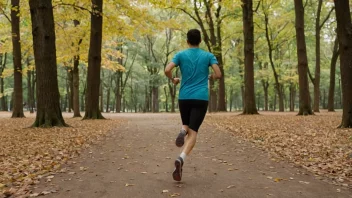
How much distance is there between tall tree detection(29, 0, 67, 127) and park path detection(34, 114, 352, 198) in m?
5.71

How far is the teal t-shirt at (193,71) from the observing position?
4.71 metres

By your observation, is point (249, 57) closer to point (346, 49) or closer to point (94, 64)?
point (94, 64)

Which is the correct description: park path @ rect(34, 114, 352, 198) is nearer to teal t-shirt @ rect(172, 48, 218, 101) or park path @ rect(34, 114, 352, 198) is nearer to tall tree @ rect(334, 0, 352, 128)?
teal t-shirt @ rect(172, 48, 218, 101)

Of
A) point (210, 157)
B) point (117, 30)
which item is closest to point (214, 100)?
point (117, 30)

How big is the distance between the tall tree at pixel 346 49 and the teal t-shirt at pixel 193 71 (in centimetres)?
791

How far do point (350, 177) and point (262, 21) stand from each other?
31.0 metres

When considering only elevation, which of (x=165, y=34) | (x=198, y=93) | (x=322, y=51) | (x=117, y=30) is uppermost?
(x=165, y=34)

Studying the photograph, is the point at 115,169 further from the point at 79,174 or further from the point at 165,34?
the point at 165,34

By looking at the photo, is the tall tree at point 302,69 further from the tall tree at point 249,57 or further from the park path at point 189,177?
the park path at point 189,177

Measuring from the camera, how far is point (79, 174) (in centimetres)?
535

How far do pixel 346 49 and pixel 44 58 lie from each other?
34.5ft

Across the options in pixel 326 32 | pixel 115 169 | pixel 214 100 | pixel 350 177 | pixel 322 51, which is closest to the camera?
pixel 350 177

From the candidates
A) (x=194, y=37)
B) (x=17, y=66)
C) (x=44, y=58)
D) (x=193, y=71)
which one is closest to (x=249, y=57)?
(x=44, y=58)

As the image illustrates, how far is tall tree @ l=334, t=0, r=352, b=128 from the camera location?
10.8 metres
